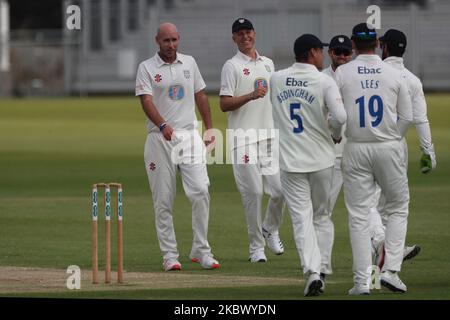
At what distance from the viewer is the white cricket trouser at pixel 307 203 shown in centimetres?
1093

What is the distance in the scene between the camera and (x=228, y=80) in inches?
543

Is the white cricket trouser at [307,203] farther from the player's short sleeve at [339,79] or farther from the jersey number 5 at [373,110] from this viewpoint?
the player's short sleeve at [339,79]

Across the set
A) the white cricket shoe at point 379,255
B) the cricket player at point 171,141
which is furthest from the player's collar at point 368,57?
the cricket player at point 171,141

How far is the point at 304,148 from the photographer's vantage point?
11.0m

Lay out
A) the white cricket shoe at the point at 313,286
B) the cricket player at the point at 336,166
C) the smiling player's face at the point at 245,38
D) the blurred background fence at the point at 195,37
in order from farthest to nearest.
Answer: the blurred background fence at the point at 195,37, the smiling player's face at the point at 245,38, the cricket player at the point at 336,166, the white cricket shoe at the point at 313,286

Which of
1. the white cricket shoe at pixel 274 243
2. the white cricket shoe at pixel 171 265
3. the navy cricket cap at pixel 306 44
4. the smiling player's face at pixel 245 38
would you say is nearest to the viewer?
the navy cricket cap at pixel 306 44

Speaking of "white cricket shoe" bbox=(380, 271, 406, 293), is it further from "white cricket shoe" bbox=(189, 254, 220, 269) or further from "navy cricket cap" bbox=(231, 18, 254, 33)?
"navy cricket cap" bbox=(231, 18, 254, 33)

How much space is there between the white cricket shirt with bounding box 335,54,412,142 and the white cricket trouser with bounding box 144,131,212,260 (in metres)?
2.65

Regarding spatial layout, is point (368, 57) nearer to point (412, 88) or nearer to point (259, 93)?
point (412, 88)

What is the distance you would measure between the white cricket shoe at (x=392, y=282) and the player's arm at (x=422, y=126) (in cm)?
147

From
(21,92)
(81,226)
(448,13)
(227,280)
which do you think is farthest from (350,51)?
(21,92)

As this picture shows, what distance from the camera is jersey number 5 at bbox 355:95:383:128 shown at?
10883mm

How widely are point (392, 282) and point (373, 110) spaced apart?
4.69ft

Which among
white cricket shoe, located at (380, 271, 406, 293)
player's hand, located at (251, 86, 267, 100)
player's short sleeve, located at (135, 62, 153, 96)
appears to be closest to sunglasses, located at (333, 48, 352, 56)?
player's hand, located at (251, 86, 267, 100)
